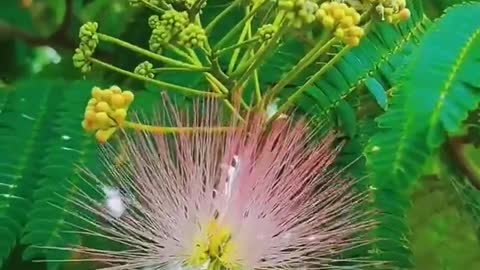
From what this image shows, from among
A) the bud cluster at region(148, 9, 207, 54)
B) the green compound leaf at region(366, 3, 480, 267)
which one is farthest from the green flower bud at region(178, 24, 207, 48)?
the green compound leaf at region(366, 3, 480, 267)

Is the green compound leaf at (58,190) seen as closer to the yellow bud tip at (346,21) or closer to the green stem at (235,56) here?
the green stem at (235,56)

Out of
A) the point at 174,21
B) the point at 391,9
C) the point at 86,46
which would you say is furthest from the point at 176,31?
the point at 391,9

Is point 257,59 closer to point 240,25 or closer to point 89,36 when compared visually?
point 240,25

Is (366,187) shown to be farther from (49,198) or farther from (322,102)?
(49,198)

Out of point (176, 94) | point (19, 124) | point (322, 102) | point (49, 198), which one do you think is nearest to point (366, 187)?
point (322, 102)

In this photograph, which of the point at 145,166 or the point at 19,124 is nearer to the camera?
the point at 145,166

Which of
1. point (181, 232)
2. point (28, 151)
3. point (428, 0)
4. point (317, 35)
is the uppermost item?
point (428, 0)
